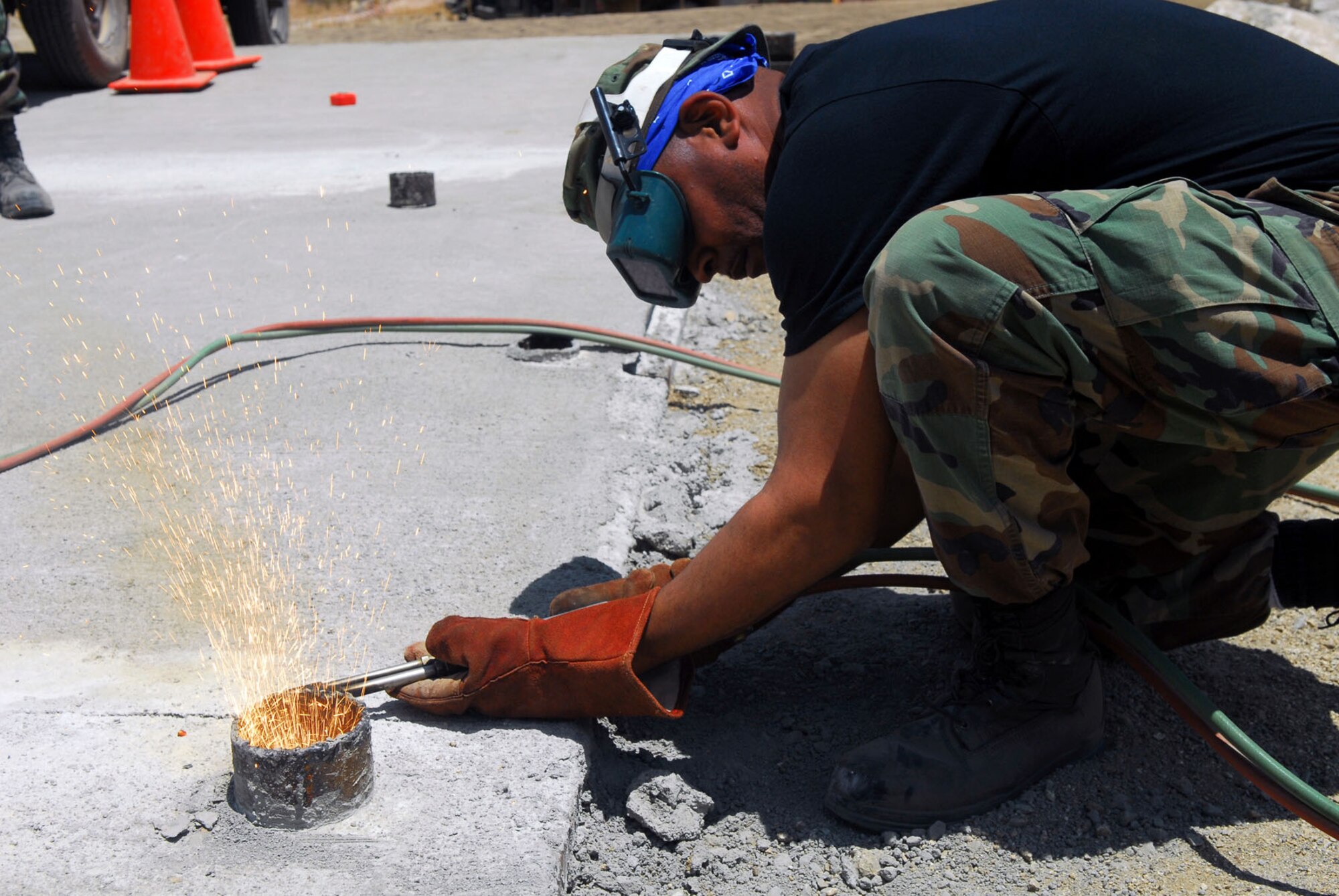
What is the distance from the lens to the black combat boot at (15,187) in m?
5.05

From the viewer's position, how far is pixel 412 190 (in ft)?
17.6

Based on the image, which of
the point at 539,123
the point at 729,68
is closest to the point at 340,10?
the point at 539,123

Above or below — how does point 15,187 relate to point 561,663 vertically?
below

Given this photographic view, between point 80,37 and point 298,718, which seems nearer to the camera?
point 298,718

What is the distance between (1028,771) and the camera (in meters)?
1.99

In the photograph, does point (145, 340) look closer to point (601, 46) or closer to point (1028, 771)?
point (1028, 771)

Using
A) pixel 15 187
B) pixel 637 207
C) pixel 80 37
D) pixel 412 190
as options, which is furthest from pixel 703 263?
pixel 80 37

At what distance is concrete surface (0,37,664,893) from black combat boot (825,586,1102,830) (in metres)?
0.48

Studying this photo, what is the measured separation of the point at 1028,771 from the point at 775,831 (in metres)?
0.43

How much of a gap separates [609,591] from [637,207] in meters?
0.73

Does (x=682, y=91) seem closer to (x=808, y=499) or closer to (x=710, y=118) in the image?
(x=710, y=118)

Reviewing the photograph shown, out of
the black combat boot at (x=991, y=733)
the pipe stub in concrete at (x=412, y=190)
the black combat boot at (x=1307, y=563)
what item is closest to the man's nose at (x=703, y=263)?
the black combat boot at (x=991, y=733)

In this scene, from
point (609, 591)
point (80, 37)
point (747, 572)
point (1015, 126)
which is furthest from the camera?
point (80, 37)

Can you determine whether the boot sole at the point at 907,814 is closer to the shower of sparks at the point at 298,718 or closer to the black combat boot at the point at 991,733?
the black combat boot at the point at 991,733
